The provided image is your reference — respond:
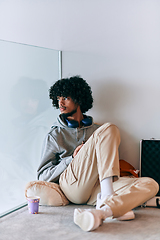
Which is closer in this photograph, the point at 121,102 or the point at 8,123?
the point at 8,123

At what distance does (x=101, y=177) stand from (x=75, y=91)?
0.94m

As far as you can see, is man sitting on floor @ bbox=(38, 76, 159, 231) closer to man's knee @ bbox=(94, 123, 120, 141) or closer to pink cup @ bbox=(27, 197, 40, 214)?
man's knee @ bbox=(94, 123, 120, 141)

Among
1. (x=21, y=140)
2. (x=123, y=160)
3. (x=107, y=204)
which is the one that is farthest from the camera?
(x=123, y=160)

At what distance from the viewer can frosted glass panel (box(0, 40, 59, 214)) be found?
2.03 meters

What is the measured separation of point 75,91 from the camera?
244 cm

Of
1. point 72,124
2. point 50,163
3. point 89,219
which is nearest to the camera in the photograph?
point 89,219

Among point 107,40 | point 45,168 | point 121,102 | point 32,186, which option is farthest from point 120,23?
point 32,186

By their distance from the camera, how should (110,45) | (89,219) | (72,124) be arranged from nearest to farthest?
(89,219) → (72,124) → (110,45)

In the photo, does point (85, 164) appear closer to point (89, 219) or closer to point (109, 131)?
point (109, 131)

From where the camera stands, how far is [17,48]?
2.16 meters

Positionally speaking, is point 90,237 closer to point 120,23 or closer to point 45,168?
point 45,168

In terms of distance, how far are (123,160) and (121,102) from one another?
53 cm

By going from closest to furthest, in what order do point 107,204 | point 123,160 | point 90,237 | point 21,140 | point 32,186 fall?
1. point 90,237
2. point 107,204
3. point 32,186
4. point 21,140
5. point 123,160

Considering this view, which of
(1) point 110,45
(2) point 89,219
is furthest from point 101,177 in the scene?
(1) point 110,45
